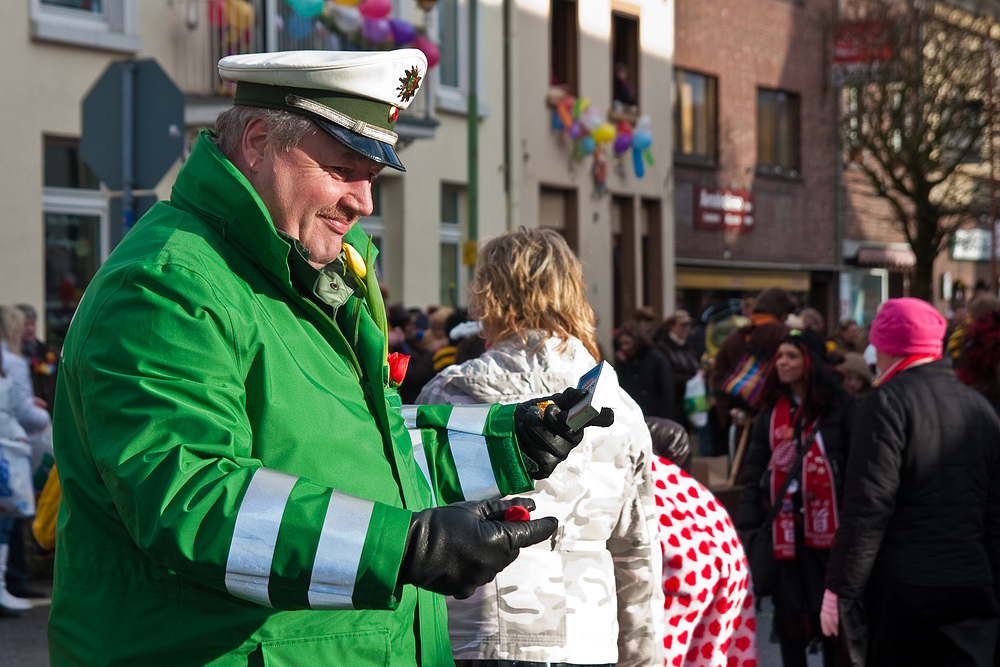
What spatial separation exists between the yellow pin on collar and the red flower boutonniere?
0.20 m

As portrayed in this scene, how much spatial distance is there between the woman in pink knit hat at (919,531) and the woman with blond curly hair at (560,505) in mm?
1166

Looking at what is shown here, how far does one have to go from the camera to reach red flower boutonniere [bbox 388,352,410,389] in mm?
2291

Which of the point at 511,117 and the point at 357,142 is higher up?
the point at 511,117

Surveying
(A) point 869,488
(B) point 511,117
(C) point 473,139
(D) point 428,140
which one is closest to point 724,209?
(B) point 511,117

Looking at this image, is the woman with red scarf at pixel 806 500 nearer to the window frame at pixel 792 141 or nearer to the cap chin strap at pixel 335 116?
the cap chin strap at pixel 335 116

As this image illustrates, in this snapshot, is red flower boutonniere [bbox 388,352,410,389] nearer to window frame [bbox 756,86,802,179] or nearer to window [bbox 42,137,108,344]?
window [bbox 42,137,108,344]

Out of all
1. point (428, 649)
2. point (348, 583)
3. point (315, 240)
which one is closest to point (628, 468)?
point (428, 649)

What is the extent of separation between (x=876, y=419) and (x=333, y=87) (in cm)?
288

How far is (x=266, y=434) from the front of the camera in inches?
70.7

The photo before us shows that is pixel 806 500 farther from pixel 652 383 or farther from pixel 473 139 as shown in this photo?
pixel 473 139

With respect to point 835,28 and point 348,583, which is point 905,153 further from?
point 348,583

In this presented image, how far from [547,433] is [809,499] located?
3.28 metres

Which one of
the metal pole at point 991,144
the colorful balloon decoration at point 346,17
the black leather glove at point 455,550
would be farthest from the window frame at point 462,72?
the black leather glove at point 455,550

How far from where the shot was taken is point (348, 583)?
1.54 meters
